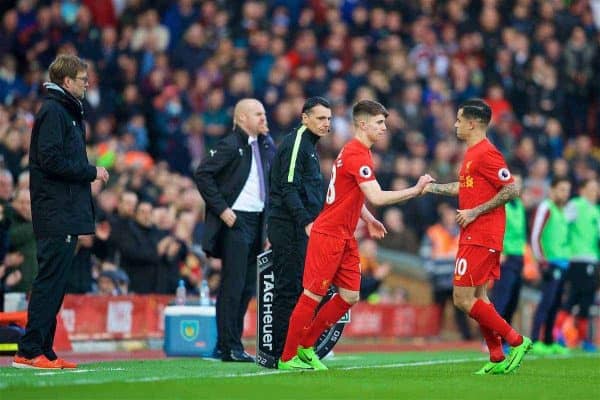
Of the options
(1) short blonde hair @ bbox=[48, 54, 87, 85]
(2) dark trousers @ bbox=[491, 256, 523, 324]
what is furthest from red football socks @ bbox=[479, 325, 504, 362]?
(2) dark trousers @ bbox=[491, 256, 523, 324]

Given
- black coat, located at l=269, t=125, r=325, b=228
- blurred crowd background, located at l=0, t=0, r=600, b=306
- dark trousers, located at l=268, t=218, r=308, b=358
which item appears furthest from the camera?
blurred crowd background, located at l=0, t=0, r=600, b=306

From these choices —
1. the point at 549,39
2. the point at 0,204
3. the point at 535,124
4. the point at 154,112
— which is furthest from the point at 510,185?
the point at 549,39

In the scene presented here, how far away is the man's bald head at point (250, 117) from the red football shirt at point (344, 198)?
7.83 feet

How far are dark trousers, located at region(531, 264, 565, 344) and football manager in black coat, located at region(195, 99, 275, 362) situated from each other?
16.7ft

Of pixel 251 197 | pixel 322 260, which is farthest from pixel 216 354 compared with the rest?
pixel 322 260

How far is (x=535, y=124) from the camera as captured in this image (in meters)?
26.5

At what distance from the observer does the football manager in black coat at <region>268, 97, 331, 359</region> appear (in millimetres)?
12297

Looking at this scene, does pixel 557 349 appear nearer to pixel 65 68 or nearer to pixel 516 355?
pixel 516 355

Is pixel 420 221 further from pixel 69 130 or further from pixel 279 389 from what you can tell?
pixel 279 389

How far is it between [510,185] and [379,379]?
2.02 metres

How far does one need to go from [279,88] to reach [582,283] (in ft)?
24.3

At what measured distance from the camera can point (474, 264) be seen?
11.9m

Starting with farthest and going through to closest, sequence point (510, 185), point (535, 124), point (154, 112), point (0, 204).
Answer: point (535, 124) → point (154, 112) → point (0, 204) → point (510, 185)

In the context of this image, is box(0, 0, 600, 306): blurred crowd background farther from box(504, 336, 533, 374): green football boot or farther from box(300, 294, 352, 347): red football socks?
box(504, 336, 533, 374): green football boot
